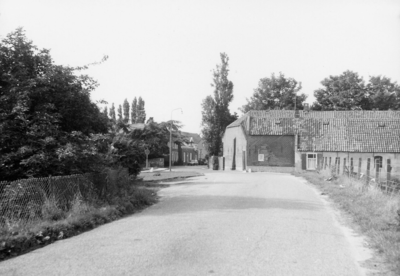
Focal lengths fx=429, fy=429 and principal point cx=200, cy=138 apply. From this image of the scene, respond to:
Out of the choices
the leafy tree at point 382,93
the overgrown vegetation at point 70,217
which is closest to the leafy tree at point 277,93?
the leafy tree at point 382,93

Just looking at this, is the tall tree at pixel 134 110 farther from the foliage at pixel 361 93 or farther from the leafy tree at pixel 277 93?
the foliage at pixel 361 93

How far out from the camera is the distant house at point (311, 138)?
51.2 meters

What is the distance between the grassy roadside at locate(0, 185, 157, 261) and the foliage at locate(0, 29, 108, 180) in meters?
1.45

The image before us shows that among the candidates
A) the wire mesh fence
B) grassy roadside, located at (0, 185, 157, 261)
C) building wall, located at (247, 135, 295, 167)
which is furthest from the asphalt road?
building wall, located at (247, 135, 295, 167)

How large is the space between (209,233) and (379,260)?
11.8ft

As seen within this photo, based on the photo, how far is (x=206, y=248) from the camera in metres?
8.06

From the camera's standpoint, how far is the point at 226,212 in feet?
43.3

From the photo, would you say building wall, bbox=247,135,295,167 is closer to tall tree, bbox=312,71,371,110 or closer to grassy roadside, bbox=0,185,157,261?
tall tree, bbox=312,71,371,110

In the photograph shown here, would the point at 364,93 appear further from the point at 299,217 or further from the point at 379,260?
the point at 379,260

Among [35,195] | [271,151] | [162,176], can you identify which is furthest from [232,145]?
[35,195]

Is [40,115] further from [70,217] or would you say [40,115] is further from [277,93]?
[277,93]

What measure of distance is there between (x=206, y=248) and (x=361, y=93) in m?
68.1

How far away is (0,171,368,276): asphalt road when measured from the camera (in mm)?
6707

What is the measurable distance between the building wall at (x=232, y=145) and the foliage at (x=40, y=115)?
44507mm
